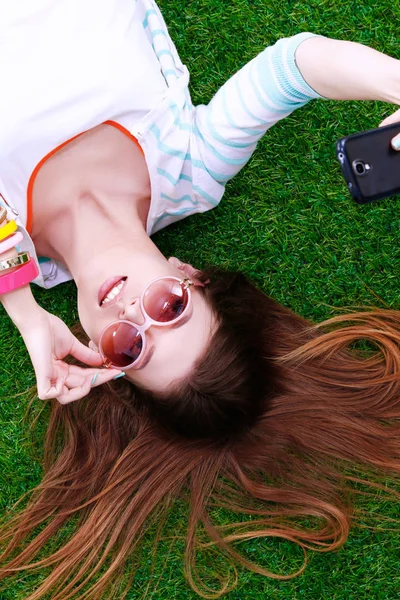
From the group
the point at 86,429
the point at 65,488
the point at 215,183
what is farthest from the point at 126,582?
the point at 215,183

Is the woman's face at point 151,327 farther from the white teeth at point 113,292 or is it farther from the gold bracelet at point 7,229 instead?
the gold bracelet at point 7,229

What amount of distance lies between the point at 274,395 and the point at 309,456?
1.12 ft

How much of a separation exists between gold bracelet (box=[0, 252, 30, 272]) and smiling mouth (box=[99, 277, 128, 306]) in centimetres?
26

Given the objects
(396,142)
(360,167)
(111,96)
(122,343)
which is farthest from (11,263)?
(396,142)

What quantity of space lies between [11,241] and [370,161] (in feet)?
3.60

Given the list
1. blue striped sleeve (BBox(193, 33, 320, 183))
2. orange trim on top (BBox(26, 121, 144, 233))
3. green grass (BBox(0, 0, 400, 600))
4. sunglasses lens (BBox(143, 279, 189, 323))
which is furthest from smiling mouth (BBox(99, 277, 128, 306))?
green grass (BBox(0, 0, 400, 600))

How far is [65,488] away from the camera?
2.51 metres

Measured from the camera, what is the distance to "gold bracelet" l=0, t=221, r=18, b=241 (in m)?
1.91

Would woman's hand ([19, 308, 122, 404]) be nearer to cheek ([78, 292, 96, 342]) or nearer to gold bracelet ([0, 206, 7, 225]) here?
cheek ([78, 292, 96, 342])

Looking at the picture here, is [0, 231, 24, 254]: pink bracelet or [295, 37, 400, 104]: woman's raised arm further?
[0, 231, 24, 254]: pink bracelet

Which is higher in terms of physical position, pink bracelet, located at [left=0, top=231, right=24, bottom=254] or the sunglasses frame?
pink bracelet, located at [left=0, top=231, right=24, bottom=254]

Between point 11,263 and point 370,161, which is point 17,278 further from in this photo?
point 370,161

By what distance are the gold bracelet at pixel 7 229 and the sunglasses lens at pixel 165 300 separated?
1.53ft

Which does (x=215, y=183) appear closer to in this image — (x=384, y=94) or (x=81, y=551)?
(x=384, y=94)
